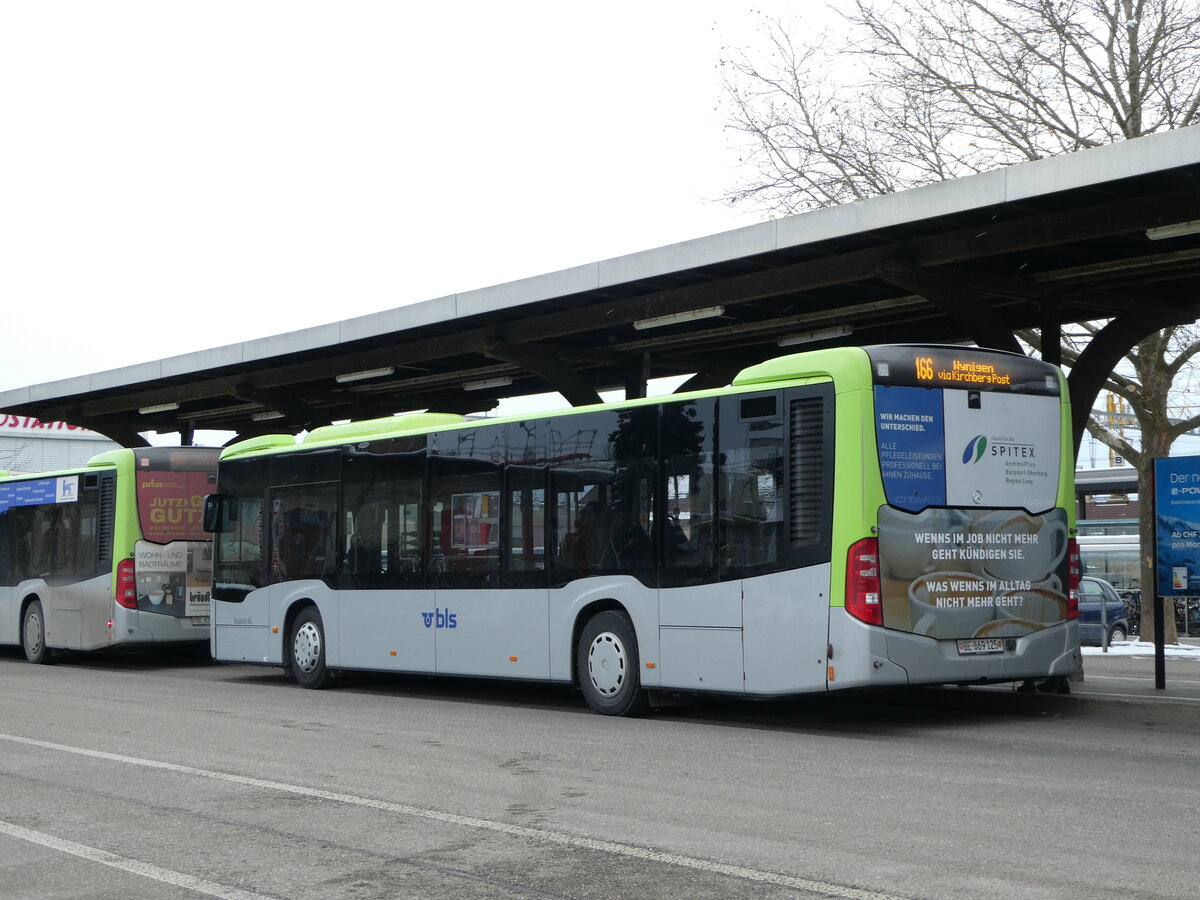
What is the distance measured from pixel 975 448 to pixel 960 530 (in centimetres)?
68

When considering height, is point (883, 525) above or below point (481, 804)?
above

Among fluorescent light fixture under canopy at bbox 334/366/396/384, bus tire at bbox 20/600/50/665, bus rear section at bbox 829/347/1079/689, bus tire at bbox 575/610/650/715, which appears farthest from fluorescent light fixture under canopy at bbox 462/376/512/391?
bus rear section at bbox 829/347/1079/689

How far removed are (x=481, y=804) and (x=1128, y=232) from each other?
809 centimetres

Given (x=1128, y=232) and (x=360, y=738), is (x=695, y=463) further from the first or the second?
(x=1128, y=232)

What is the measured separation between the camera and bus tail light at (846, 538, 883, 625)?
422 inches

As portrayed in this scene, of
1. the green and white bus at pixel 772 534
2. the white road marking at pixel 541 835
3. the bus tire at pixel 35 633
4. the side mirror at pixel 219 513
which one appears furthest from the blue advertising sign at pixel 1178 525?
the bus tire at pixel 35 633

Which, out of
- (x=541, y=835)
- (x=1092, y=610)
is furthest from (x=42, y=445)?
(x=541, y=835)

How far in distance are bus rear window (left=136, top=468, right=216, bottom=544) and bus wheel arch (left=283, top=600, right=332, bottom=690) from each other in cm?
390

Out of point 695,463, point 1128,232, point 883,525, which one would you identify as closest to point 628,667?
point 695,463

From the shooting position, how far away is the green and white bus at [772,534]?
10.9 meters

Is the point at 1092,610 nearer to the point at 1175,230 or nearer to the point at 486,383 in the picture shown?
the point at 486,383

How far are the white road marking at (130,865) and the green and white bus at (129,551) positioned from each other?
12.7 metres

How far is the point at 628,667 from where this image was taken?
12586 millimetres

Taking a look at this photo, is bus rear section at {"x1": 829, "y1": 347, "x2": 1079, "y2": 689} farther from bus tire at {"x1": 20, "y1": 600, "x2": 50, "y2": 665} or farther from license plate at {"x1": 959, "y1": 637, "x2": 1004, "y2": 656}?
bus tire at {"x1": 20, "y1": 600, "x2": 50, "y2": 665}
